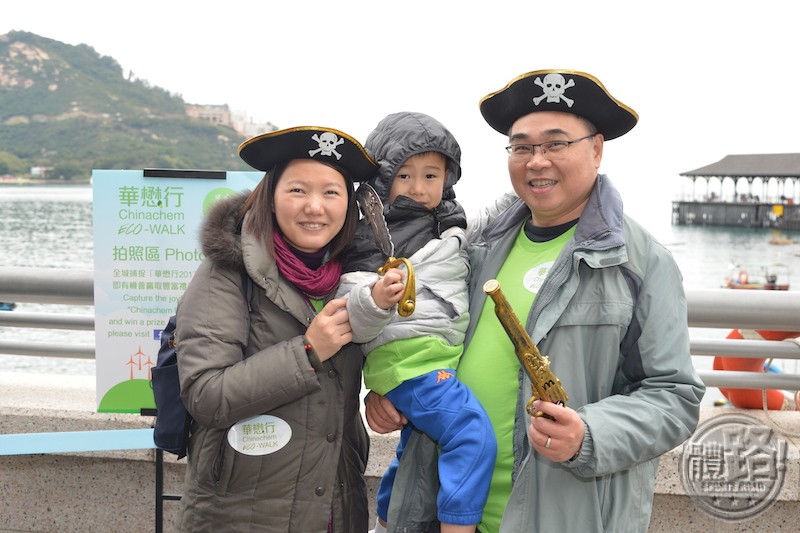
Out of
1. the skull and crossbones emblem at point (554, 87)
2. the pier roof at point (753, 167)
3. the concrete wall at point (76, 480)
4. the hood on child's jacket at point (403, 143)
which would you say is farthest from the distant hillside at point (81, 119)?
the pier roof at point (753, 167)

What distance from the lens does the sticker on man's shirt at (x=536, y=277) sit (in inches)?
74.2

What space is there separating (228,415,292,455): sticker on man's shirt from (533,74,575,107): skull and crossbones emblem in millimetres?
1152

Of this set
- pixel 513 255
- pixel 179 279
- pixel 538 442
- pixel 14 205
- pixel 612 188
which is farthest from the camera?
pixel 14 205

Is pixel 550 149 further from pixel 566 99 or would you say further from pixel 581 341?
pixel 581 341

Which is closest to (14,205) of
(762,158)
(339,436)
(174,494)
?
(174,494)

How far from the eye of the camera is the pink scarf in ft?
6.20

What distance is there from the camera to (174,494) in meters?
3.09

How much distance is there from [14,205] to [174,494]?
2096cm

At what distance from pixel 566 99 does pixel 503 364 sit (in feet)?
2.46

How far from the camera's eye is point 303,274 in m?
1.90

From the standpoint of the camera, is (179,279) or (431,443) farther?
(179,279)

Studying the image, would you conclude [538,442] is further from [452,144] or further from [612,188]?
[452,144]

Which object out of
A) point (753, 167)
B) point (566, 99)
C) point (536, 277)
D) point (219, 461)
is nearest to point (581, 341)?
point (536, 277)

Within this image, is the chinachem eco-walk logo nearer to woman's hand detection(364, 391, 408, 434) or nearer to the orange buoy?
the orange buoy
